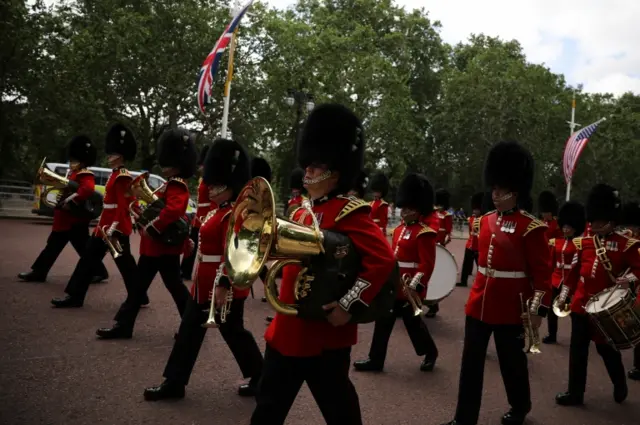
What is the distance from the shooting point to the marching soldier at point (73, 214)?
26.1 feet

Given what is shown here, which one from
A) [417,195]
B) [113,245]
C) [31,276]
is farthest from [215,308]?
[31,276]

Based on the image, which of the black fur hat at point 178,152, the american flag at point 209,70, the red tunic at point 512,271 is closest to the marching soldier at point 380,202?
the black fur hat at point 178,152

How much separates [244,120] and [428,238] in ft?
79.8

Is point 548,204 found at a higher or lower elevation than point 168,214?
higher

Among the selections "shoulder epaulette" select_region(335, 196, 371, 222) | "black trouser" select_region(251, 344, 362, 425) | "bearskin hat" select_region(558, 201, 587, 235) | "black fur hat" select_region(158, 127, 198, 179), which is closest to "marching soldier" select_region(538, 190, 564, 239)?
"bearskin hat" select_region(558, 201, 587, 235)

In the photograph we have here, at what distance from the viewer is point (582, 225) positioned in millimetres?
7754

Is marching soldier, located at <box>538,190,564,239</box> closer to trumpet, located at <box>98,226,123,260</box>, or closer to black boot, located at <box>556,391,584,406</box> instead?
black boot, located at <box>556,391,584,406</box>

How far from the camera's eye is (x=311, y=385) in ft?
9.75

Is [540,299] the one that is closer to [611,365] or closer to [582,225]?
[611,365]

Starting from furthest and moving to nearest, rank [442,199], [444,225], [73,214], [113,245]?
[442,199] → [444,225] → [73,214] → [113,245]

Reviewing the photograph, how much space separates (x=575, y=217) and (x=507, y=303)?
4.08 meters

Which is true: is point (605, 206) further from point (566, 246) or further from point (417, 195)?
point (566, 246)

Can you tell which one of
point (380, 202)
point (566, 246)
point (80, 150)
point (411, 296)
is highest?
point (80, 150)

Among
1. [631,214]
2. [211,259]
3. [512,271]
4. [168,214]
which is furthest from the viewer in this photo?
[631,214]
